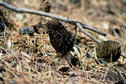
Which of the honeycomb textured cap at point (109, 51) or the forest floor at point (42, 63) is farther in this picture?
the honeycomb textured cap at point (109, 51)

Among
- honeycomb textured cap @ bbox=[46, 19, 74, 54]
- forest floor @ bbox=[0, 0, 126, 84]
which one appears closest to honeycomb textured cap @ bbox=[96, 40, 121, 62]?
forest floor @ bbox=[0, 0, 126, 84]

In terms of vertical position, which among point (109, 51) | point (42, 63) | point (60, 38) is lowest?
point (42, 63)

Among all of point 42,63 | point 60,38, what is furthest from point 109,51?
point 42,63

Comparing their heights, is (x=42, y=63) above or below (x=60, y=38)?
below

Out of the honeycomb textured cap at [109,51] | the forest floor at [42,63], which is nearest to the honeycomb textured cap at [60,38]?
the forest floor at [42,63]

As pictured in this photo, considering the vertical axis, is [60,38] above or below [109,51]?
above

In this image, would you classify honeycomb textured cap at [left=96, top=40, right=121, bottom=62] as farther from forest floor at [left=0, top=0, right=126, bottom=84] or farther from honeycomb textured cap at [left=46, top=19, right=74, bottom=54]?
honeycomb textured cap at [left=46, top=19, right=74, bottom=54]

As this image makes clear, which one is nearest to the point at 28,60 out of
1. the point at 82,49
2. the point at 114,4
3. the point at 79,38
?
the point at 82,49

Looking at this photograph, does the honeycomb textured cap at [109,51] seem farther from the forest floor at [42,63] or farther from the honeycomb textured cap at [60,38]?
the honeycomb textured cap at [60,38]

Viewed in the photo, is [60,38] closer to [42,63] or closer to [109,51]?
[42,63]

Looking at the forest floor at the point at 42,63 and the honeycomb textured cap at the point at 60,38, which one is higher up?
the honeycomb textured cap at the point at 60,38

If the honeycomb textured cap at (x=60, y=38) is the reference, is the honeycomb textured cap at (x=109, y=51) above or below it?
below
